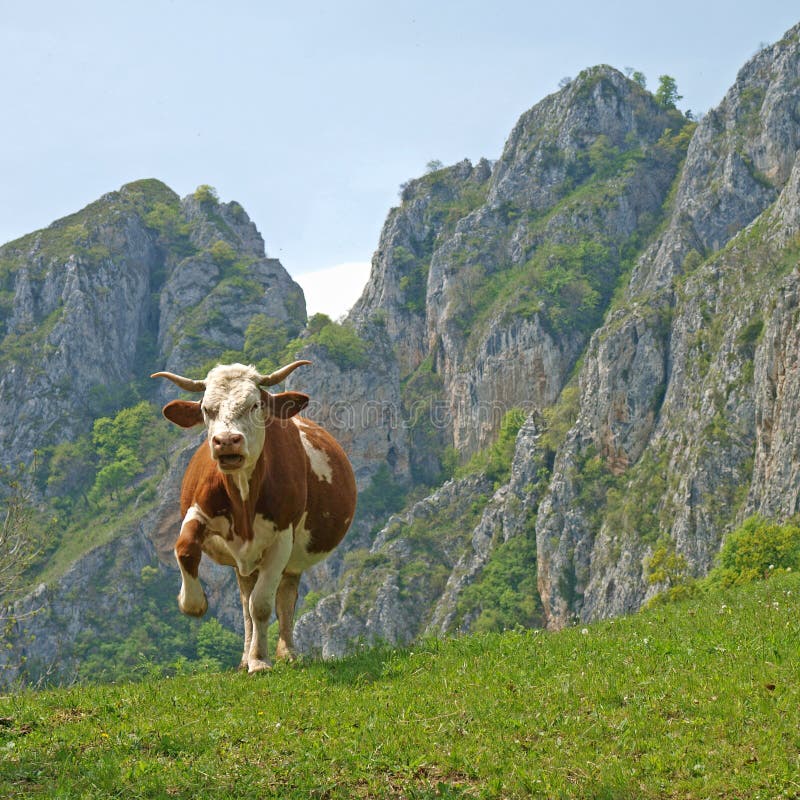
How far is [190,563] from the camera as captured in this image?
9766 mm

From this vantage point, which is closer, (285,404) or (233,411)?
(233,411)

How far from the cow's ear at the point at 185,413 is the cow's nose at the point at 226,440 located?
107cm

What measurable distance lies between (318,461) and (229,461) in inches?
123

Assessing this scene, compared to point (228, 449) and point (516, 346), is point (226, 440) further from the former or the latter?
point (516, 346)

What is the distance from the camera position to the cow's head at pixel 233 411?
9141 mm

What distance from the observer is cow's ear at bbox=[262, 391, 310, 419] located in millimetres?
10250

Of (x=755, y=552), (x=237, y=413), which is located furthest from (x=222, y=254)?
(x=237, y=413)

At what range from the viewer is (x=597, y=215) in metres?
144

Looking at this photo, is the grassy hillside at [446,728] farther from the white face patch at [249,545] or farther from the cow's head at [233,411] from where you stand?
the cow's head at [233,411]

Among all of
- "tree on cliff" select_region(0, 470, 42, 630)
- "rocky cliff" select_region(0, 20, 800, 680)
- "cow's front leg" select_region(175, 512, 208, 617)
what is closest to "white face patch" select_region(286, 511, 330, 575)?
"cow's front leg" select_region(175, 512, 208, 617)

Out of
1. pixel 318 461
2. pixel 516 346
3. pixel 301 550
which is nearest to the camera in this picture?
pixel 301 550

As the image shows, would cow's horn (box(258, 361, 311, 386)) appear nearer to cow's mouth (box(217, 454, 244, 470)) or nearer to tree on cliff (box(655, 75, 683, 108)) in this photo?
cow's mouth (box(217, 454, 244, 470))

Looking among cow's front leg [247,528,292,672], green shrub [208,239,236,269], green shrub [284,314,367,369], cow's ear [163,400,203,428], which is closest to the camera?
cow's ear [163,400,203,428]

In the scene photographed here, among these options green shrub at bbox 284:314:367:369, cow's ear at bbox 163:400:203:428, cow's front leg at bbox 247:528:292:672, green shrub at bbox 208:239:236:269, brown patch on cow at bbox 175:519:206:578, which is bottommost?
cow's front leg at bbox 247:528:292:672
